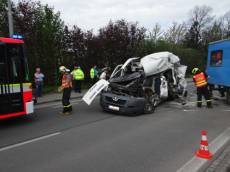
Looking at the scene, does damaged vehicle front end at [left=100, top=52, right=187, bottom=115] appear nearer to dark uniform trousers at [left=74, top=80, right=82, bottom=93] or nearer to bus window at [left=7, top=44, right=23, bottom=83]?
bus window at [left=7, top=44, right=23, bottom=83]

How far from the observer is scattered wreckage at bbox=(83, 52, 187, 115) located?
10.2 m

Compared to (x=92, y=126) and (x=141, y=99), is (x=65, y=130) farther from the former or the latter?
(x=141, y=99)

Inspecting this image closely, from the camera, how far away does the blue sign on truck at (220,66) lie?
1277 cm

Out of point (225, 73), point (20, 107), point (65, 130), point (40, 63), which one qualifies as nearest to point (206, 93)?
point (225, 73)

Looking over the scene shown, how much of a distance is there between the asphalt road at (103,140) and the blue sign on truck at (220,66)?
2.60m

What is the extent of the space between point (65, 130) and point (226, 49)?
350 inches

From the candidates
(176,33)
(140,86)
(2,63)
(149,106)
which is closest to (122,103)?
(140,86)

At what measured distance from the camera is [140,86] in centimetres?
1067

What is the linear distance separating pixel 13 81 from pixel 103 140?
3.68 m

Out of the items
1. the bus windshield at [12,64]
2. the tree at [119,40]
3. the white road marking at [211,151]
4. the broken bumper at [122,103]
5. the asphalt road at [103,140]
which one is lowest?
the asphalt road at [103,140]

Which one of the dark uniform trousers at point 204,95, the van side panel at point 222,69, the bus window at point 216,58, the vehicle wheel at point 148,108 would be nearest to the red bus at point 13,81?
the vehicle wheel at point 148,108

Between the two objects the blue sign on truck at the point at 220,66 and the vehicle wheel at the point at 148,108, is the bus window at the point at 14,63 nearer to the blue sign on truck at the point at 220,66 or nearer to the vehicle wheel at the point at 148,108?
the vehicle wheel at the point at 148,108

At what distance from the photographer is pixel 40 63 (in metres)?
19.4

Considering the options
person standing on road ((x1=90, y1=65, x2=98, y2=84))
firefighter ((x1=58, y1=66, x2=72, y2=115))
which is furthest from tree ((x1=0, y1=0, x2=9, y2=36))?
firefighter ((x1=58, y1=66, x2=72, y2=115))
